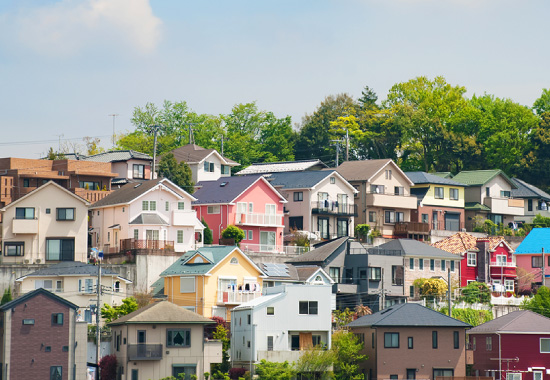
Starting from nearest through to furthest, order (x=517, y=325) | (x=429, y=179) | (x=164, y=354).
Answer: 1. (x=164, y=354)
2. (x=517, y=325)
3. (x=429, y=179)

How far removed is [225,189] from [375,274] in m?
16.4

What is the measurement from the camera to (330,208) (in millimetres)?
96688

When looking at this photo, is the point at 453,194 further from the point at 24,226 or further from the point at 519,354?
the point at 24,226

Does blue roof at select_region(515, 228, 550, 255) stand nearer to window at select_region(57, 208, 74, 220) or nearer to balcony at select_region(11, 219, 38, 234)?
window at select_region(57, 208, 74, 220)

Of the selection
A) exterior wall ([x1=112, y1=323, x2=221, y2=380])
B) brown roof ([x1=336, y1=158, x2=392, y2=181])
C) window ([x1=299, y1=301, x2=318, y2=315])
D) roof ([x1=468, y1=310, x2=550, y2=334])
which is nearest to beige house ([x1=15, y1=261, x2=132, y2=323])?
exterior wall ([x1=112, y1=323, x2=221, y2=380])

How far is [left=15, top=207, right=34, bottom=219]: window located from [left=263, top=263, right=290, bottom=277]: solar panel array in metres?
17.0

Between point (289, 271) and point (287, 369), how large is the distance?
15712 millimetres

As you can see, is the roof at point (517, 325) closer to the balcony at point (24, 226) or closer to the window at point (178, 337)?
the window at point (178, 337)

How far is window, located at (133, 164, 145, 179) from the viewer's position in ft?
324

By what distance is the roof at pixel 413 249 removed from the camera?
8581 centimetres

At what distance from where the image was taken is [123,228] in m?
82.5

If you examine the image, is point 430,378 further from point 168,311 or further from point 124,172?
point 124,172

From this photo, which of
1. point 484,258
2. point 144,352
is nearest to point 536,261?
point 484,258

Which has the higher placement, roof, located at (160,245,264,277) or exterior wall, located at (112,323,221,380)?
roof, located at (160,245,264,277)
